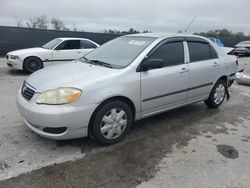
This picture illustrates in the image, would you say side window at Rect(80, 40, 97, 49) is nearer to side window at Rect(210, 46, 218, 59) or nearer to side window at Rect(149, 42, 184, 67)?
side window at Rect(210, 46, 218, 59)

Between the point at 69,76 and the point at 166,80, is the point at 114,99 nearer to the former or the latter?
the point at 69,76

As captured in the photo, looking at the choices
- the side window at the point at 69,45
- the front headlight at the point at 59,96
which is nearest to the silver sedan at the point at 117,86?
the front headlight at the point at 59,96

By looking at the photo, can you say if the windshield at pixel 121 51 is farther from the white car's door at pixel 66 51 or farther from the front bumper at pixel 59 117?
the white car's door at pixel 66 51

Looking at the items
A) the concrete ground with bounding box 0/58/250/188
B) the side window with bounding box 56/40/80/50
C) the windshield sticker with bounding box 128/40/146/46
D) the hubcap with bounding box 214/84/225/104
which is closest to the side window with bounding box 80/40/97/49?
the side window with bounding box 56/40/80/50

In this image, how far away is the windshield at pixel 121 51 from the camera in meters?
3.68

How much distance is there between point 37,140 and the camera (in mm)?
3482

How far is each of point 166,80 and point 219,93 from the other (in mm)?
1887

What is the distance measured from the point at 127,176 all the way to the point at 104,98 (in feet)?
3.29

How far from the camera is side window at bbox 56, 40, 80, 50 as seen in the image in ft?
30.5

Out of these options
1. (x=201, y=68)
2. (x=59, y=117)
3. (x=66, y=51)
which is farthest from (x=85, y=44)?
(x=59, y=117)

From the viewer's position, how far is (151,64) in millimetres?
3539

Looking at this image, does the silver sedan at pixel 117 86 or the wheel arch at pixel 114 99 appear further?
the wheel arch at pixel 114 99

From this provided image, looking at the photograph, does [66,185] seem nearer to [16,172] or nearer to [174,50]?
[16,172]

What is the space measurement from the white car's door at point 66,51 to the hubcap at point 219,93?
19.9 feet
